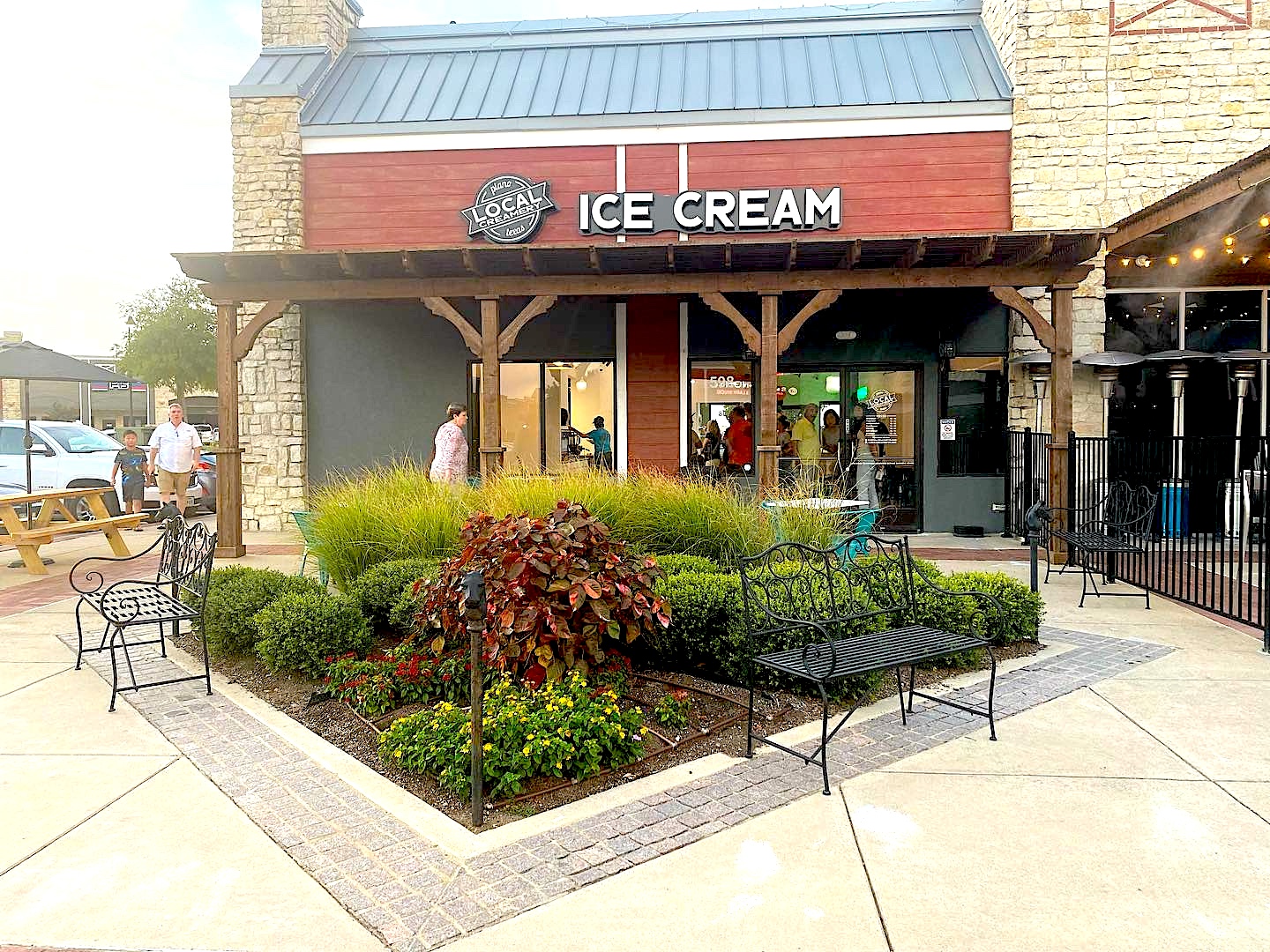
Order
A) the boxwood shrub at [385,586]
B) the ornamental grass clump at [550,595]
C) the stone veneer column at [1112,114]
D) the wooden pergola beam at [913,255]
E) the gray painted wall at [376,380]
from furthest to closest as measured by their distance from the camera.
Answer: the gray painted wall at [376,380]
the stone veneer column at [1112,114]
the wooden pergola beam at [913,255]
the boxwood shrub at [385,586]
the ornamental grass clump at [550,595]

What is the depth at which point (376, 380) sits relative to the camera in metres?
13.2

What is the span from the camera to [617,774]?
3.84 metres

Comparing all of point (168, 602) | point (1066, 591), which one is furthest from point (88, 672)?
point (1066, 591)

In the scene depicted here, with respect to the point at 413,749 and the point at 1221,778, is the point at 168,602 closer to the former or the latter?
the point at 413,749

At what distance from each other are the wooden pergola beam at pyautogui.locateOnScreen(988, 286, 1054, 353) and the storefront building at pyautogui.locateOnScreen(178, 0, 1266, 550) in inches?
75.3

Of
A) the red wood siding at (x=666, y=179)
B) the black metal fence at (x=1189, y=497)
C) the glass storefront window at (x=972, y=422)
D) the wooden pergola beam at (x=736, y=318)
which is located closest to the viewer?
the black metal fence at (x=1189, y=497)

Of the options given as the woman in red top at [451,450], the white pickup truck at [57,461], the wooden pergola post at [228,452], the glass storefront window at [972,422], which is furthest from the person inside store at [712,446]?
the white pickup truck at [57,461]

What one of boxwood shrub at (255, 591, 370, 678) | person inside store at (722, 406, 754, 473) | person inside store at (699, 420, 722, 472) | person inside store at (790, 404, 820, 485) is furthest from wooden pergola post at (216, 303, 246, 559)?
person inside store at (790, 404, 820, 485)

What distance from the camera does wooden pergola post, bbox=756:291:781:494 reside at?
987 centimetres

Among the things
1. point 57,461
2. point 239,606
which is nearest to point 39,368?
point 57,461

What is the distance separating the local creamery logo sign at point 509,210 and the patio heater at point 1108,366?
24.1 feet

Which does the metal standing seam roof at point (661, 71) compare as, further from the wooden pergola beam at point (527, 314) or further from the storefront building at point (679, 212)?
the wooden pergola beam at point (527, 314)

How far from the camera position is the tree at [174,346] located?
28.3m

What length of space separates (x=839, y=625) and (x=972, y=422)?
345 inches
